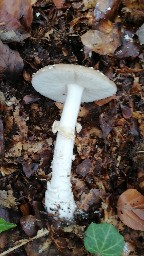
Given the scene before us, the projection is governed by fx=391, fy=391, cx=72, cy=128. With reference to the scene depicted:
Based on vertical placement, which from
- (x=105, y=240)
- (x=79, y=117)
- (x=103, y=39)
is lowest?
(x=105, y=240)

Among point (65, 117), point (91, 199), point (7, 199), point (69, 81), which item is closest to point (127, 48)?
point (69, 81)

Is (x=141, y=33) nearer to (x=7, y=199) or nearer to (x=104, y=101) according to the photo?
(x=104, y=101)

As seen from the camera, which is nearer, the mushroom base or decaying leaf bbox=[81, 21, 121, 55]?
the mushroom base

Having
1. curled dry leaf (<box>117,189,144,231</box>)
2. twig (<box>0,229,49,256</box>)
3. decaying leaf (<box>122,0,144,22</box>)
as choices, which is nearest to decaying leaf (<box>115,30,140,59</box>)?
decaying leaf (<box>122,0,144,22</box>)

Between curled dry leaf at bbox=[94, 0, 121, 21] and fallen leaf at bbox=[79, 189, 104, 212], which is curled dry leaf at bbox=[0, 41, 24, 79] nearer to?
curled dry leaf at bbox=[94, 0, 121, 21]

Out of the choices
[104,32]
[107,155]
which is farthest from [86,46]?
[107,155]

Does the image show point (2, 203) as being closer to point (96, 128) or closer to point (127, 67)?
point (96, 128)
